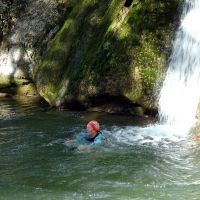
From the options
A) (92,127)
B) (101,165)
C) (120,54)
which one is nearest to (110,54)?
(120,54)

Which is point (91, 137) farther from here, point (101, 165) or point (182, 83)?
point (182, 83)

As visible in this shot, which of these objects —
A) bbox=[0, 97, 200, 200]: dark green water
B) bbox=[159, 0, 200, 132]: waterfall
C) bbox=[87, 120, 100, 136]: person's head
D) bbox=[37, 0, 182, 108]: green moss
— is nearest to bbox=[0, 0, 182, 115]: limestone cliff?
bbox=[37, 0, 182, 108]: green moss

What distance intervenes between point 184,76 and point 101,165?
4.80 meters

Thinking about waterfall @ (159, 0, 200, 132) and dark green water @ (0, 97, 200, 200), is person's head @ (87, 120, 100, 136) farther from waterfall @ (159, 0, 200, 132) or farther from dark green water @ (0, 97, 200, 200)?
waterfall @ (159, 0, 200, 132)

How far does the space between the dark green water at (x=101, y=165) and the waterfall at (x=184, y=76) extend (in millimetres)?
867

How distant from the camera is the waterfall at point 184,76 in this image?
12742 millimetres

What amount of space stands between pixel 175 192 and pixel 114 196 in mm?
929

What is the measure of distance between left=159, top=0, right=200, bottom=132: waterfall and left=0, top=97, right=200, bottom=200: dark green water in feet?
2.84

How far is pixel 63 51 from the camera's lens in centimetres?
1739

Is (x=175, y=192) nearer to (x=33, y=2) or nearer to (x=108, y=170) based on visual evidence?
(x=108, y=170)

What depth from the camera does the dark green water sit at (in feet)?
25.9

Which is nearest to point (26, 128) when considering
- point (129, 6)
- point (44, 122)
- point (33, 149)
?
point (44, 122)

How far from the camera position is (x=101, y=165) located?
30.6ft

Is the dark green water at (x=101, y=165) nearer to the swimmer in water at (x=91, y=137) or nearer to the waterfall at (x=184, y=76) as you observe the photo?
the swimmer in water at (x=91, y=137)
